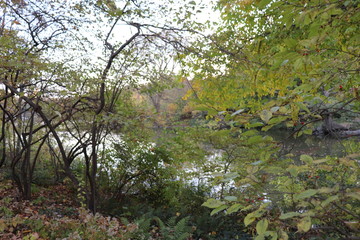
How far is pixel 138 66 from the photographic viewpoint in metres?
5.48

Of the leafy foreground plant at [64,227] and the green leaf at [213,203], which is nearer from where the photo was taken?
the green leaf at [213,203]

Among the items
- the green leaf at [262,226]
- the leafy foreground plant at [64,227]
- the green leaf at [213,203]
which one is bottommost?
the leafy foreground plant at [64,227]

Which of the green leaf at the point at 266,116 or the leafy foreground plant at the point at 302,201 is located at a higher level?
the green leaf at the point at 266,116

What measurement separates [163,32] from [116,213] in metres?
3.76

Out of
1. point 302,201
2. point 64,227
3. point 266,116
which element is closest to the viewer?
point 266,116

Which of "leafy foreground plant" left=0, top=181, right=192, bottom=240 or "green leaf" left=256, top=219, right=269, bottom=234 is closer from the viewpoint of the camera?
"green leaf" left=256, top=219, right=269, bottom=234

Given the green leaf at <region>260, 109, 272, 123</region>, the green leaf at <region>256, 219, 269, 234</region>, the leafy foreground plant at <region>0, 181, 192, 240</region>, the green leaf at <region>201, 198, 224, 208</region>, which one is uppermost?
the green leaf at <region>260, 109, 272, 123</region>

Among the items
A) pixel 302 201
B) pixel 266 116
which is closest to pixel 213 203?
pixel 266 116

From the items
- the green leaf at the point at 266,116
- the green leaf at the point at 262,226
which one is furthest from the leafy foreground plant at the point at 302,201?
the green leaf at the point at 266,116

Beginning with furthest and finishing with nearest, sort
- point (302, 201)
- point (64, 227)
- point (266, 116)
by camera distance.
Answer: point (64, 227)
point (302, 201)
point (266, 116)

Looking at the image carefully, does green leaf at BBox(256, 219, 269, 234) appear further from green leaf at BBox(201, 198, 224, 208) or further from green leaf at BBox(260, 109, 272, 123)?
green leaf at BBox(260, 109, 272, 123)

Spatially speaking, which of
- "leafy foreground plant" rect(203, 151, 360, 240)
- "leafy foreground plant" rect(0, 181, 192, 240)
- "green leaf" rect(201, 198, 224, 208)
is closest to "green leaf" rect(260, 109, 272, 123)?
"leafy foreground plant" rect(203, 151, 360, 240)

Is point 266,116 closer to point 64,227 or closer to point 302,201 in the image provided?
point 302,201

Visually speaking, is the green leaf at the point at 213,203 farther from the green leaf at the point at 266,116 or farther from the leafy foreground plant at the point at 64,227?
the leafy foreground plant at the point at 64,227
